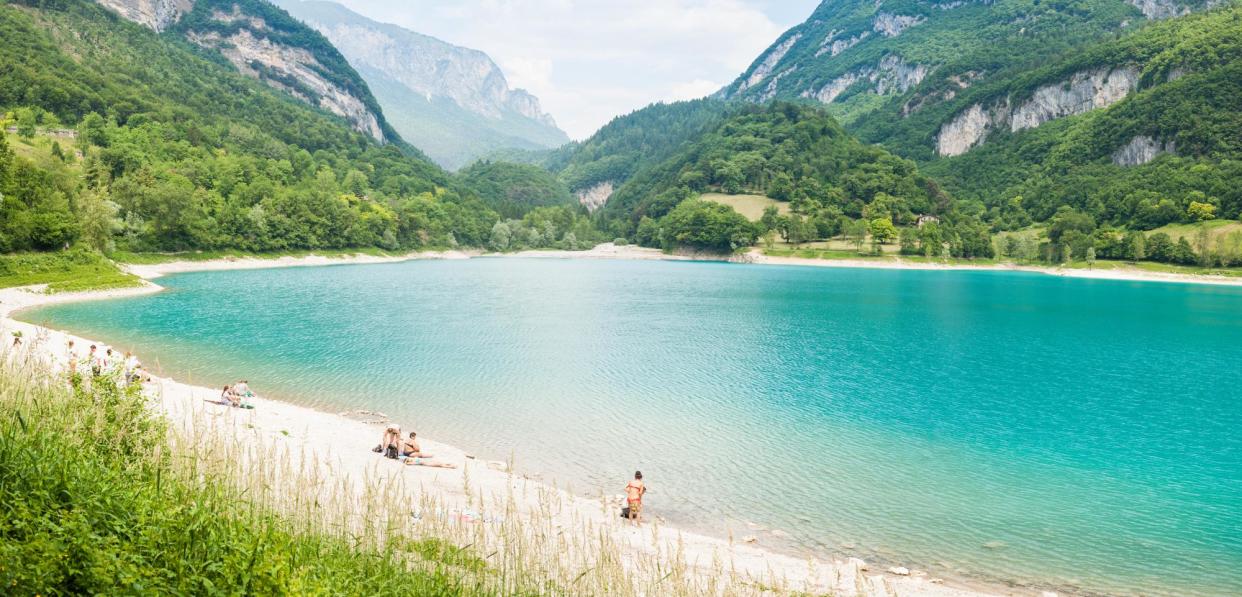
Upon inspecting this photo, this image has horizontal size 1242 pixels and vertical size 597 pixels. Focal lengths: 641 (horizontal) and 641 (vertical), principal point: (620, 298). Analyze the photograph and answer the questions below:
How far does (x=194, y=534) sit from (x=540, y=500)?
6089 millimetres

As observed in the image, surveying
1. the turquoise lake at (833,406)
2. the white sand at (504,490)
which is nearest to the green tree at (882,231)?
the turquoise lake at (833,406)

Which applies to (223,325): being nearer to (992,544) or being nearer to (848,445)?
(848,445)

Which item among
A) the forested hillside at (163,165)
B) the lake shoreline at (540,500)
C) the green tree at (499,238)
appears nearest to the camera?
A: the lake shoreline at (540,500)

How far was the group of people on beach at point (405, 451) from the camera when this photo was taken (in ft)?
55.6

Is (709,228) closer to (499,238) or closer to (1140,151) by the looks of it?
(499,238)

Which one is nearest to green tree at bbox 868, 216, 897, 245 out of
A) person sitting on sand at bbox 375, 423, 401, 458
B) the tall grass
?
person sitting on sand at bbox 375, 423, 401, 458

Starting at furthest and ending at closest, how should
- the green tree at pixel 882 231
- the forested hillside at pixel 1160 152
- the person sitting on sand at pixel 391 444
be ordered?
the green tree at pixel 882 231 < the forested hillside at pixel 1160 152 < the person sitting on sand at pixel 391 444

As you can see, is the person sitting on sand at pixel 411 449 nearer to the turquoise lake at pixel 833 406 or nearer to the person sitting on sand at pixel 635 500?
the turquoise lake at pixel 833 406

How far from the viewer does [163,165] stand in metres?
107

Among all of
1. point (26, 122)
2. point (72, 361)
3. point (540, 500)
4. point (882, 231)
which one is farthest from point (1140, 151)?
point (26, 122)

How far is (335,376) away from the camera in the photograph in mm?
28250

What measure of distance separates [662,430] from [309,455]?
11.2 m

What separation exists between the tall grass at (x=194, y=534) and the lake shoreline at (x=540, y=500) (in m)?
0.47

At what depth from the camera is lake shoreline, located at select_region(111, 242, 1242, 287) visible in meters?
90.2
